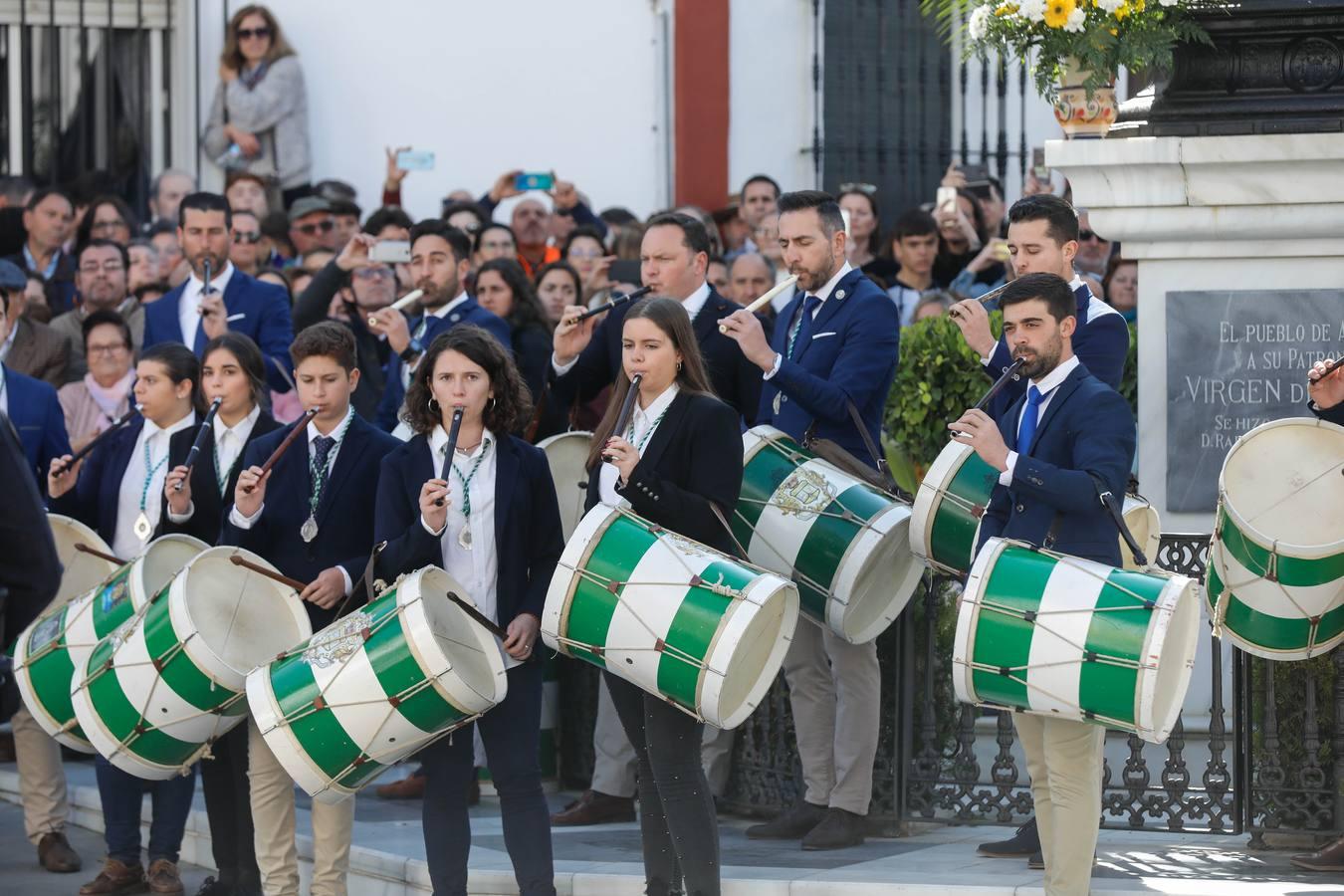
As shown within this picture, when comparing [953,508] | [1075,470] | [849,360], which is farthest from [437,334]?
[1075,470]

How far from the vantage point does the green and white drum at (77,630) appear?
755 cm

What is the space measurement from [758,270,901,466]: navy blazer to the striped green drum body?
1.60 ft

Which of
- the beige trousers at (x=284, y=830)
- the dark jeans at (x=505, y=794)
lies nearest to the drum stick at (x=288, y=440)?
the beige trousers at (x=284, y=830)

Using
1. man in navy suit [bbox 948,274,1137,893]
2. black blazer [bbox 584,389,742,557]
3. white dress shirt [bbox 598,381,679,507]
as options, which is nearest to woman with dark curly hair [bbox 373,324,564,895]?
white dress shirt [bbox 598,381,679,507]

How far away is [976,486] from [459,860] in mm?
1917

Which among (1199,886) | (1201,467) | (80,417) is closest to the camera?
(1199,886)

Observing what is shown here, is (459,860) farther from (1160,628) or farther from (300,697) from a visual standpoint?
(1160,628)

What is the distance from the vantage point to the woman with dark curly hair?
6824 millimetres

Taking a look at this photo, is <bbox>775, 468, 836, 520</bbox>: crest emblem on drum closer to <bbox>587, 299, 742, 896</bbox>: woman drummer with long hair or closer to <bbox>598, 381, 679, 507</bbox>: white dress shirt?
<bbox>587, 299, 742, 896</bbox>: woman drummer with long hair

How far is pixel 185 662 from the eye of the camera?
7059 mm

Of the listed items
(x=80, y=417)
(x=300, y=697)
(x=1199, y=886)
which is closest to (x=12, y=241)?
(x=80, y=417)

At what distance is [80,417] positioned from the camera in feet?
33.1

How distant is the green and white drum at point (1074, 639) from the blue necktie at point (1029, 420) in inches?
15.4

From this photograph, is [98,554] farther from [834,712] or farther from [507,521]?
[834,712]
